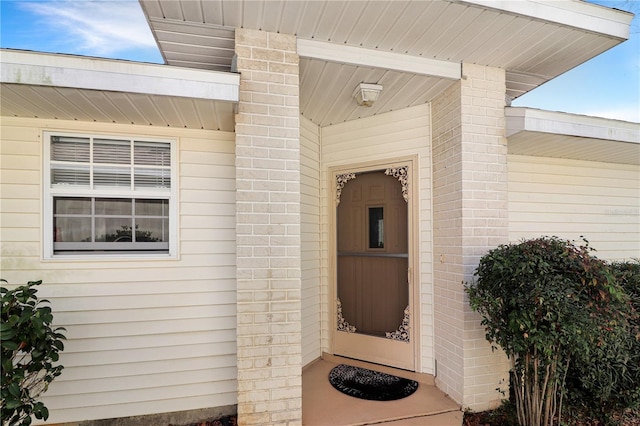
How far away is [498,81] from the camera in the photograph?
2.80 meters

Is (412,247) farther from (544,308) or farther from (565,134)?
(565,134)

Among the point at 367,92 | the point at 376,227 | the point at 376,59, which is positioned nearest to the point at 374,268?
the point at 376,227

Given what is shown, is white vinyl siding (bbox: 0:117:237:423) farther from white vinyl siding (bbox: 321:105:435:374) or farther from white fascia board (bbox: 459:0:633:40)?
white fascia board (bbox: 459:0:633:40)

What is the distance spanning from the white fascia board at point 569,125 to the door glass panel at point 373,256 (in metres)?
1.25

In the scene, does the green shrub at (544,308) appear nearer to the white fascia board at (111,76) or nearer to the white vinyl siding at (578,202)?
the white vinyl siding at (578,202)

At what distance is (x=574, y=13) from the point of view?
7.12 ft

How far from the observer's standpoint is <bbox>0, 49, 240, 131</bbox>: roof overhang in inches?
74.1

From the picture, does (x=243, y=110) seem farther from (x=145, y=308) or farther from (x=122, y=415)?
(x=122, y=415)

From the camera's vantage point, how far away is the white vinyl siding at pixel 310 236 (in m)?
3.35

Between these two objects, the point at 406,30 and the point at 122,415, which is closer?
the point at 406,30

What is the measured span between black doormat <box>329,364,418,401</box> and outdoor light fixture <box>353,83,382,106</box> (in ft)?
9.40

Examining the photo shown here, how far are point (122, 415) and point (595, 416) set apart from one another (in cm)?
402

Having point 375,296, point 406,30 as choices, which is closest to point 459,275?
point 375,296

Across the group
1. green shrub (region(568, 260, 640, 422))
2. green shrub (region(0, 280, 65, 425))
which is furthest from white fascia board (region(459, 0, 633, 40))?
green shrub (region(0, 280, 65, 425))
